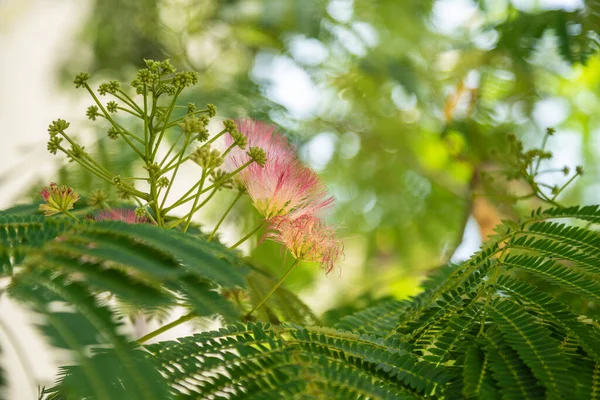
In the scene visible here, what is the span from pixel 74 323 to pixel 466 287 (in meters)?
0.43

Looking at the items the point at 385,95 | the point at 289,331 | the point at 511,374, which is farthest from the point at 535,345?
the point at 385,95

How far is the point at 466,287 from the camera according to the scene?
0.73 meters

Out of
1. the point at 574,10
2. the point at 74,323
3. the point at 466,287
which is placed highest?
the point at 574,10

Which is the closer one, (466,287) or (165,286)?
(165,286)

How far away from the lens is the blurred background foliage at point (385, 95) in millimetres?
1958

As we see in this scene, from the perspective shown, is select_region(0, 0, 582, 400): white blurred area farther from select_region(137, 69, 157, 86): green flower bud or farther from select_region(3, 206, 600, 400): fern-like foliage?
select_region(137, 69, 157, 86): green flower bud

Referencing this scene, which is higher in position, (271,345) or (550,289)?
(550,289)

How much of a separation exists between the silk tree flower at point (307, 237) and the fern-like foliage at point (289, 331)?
104 millimetres

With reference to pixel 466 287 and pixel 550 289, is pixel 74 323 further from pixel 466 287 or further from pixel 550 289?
pixel 550 289

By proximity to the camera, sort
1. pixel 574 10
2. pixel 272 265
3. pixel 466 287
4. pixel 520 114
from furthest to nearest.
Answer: pixel 520 114 < pixel 272 265 < pixel 574 10 < pixel 466 287

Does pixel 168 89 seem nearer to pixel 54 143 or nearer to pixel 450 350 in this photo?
pixel 54 143

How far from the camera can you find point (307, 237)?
2.40 ft

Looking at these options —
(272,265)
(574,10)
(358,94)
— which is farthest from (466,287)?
(358,94)

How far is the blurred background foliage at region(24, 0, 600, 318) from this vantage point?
1958 millimetres
